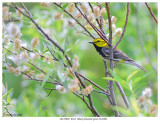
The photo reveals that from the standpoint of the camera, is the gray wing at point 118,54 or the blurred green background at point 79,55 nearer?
the gray wing at point 118,54

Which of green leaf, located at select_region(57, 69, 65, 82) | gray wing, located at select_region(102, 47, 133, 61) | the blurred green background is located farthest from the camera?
the blurred green background

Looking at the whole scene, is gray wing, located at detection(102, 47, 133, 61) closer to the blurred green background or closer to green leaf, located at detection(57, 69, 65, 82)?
the blurred green background

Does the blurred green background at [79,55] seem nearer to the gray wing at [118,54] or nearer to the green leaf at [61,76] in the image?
the gray wing at [118,54]

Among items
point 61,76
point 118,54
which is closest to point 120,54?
point 118,54

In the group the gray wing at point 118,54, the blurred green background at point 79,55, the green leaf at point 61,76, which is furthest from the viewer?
the blurred green background at point 79,55

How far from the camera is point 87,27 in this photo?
1.62 m

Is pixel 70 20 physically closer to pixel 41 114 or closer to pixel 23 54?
pixel 23 54

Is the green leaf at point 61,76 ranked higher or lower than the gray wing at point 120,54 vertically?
higher

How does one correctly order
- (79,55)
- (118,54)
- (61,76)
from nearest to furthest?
(61,76) < (118,54) < (79,55)

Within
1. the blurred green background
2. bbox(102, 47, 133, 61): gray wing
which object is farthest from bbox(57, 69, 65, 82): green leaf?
the blurred green background

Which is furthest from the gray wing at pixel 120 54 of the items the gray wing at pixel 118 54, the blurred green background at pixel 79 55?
the blurred green background at pixel 79 55

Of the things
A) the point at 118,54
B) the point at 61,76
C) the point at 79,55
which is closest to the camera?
the point at 61,76

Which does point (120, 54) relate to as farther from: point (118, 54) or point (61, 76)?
point (61, 76)

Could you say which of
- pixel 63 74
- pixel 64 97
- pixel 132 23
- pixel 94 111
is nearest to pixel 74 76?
pixel 63 74
